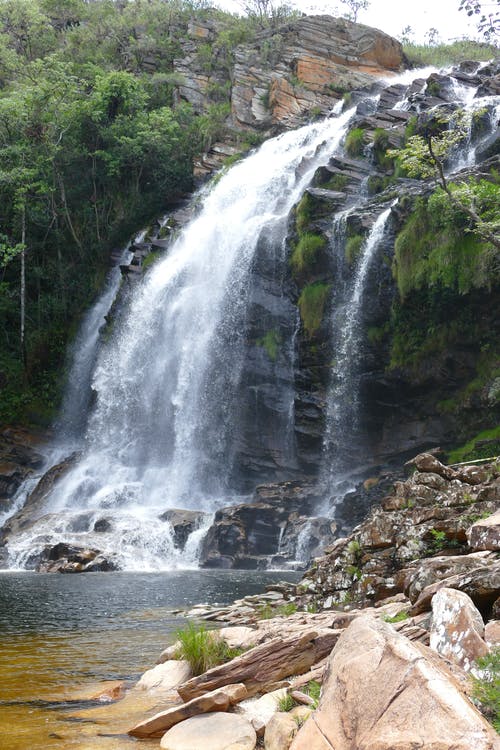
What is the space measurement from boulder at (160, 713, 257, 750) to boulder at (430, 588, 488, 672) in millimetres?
1450

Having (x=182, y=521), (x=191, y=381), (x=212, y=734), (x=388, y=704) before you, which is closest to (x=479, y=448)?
(x=182, y=521)

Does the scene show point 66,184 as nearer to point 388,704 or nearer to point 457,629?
point 457,629

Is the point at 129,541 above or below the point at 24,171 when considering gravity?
below

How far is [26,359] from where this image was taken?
31.5 m

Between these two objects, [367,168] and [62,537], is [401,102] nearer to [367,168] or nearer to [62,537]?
[367,168]

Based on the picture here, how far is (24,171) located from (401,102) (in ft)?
56.1

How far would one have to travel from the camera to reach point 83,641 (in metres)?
9.00

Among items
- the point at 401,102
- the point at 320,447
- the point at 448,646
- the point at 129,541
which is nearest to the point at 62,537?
the point at 129,541

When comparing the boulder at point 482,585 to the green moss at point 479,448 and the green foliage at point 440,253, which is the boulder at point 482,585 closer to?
the green moss at point 479,448

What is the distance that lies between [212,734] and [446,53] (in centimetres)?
4581

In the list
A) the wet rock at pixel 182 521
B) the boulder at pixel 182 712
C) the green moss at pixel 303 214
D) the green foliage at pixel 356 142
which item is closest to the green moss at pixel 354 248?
the green moss at pixel 303 214

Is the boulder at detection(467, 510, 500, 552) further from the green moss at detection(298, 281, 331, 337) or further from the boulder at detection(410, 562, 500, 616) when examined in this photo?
the green moss at detection(298, 281, 331, 337)

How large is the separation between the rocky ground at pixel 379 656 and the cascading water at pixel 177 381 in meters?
12.6

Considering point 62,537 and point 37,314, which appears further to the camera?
point 37,314
